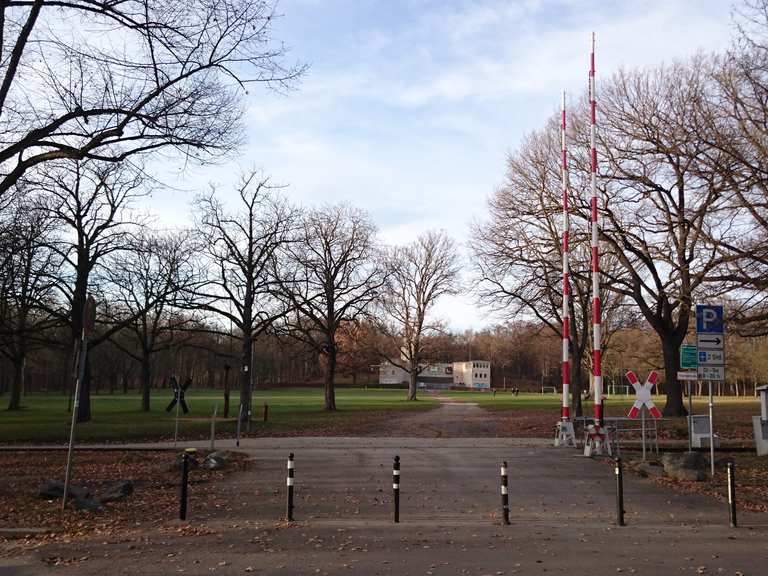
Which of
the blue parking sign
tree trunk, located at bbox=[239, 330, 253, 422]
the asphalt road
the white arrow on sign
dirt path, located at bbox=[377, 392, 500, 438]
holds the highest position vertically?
the blue parking sign

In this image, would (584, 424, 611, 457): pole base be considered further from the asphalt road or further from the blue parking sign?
the blue parking sign

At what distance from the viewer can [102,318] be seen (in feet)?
129

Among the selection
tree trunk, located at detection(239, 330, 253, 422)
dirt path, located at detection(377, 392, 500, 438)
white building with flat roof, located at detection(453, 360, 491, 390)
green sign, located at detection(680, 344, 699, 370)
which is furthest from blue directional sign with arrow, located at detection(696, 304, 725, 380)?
white building with flat roof, located at detection(453, 360, 491, 390)

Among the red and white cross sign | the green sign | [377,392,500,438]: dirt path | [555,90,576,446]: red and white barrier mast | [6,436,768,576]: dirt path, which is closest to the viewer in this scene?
[6,436,768,576]: dirt path

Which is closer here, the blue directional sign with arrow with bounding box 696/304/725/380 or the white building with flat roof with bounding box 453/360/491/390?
the blue directional sign with arrow with bounding box 696/304/725/380

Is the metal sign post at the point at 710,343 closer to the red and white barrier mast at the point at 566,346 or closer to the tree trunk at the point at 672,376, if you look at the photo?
the red and white barrier mast at the point at 566,346

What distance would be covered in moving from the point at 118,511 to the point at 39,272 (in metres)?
21.8

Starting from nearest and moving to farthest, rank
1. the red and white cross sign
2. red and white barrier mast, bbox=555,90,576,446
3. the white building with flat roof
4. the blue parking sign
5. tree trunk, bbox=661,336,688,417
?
1. the blue parking sign
2. the red and white cross sign
3. red and white barrier mast, bbox=555,90,576,446
4. tree trunk, bbox=661,336,688,417
5. the white building with flat roof

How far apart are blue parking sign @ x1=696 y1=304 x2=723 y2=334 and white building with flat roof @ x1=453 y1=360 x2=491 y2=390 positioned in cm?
11042

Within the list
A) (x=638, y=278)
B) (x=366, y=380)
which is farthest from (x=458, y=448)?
(x=366, y=380)

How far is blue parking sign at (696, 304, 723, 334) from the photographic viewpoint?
14.6m

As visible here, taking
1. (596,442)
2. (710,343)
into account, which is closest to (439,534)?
(710,343)

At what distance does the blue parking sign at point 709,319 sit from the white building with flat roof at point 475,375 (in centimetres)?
11042

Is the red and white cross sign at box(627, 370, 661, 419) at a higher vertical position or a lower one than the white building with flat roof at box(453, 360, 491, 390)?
higher
